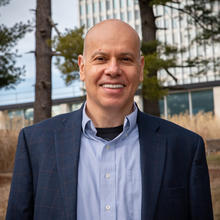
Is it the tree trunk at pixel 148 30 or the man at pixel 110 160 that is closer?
the man at pixel 110 160

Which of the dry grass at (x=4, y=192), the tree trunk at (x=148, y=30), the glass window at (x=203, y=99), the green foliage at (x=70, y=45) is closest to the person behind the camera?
the dry grass at (x=4, y=192)

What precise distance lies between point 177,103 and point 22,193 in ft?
80.7

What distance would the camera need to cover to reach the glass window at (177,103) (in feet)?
82.0

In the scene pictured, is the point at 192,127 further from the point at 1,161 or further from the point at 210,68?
the point at 1,161

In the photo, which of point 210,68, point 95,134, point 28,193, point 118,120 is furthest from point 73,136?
point 210,68

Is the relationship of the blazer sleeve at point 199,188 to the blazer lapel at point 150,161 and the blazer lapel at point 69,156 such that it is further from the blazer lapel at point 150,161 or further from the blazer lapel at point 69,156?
the blazer lapel at point 69,156

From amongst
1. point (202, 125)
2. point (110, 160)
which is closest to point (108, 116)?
point (110, 160)

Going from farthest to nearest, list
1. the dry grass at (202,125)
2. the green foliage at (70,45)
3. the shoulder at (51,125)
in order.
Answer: the dry grass at (202,125) → the green foliage at (70,45) → the shoulder at (51,125)

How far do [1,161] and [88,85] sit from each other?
19.6ft

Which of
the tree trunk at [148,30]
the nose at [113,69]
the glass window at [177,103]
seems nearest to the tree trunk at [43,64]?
the tree trunk at [148,30]

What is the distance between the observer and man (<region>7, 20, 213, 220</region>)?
1.66 meters

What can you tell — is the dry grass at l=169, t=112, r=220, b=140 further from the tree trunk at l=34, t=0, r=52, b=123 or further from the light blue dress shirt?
the light blue dress shirt

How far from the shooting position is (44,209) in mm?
1690

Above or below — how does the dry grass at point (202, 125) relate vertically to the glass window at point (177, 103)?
below
